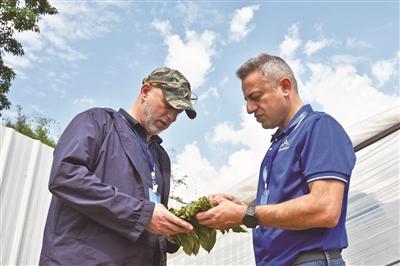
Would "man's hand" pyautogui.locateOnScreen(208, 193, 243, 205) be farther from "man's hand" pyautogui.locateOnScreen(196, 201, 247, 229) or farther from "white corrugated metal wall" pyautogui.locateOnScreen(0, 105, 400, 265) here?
"white corrugated metal wall" pyautogui.locateOnScreen(0, 105, 400, 265)

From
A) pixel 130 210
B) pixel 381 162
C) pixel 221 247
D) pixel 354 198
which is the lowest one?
pixel 221 247

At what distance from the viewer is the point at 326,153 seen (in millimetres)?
1898

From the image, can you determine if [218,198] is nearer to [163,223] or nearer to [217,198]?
[217,198]

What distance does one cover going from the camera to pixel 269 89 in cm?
235

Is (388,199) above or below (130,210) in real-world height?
above

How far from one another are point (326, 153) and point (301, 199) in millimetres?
222

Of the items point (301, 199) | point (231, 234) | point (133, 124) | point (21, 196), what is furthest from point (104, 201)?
point (231, 234)

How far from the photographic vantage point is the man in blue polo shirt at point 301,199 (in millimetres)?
1843

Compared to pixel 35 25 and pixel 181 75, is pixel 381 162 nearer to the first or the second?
pixel 181 75

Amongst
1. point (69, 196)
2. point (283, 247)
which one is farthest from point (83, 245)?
point (283, 247)

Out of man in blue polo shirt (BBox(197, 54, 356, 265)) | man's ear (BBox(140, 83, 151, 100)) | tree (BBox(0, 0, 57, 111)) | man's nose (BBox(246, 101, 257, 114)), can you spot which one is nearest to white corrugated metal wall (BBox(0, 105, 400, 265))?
man in blue polo shirt (BBox(197, 54, 356, 265))

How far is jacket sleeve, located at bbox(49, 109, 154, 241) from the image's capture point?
1.92 metres

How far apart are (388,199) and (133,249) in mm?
1909

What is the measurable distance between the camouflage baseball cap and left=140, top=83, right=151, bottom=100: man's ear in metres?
0.03
